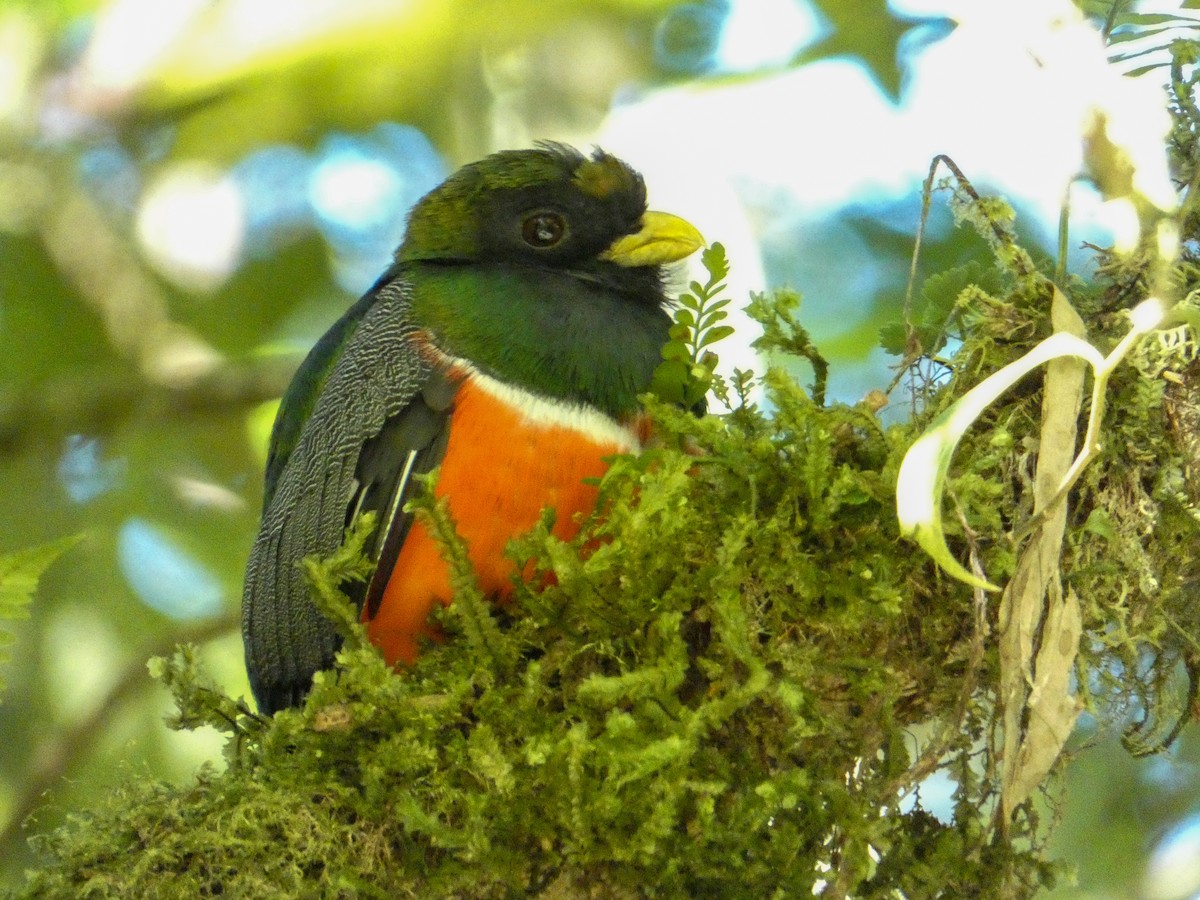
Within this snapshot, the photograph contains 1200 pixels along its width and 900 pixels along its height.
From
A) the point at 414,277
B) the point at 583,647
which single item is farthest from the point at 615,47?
the point at 583,647

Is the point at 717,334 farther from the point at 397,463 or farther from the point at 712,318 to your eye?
the point at 397,463

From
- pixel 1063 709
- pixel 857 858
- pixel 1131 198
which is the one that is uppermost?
pixel 1131 198

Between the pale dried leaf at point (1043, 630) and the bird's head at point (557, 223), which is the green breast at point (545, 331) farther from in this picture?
the pale dried leaf at point (1043, 630)

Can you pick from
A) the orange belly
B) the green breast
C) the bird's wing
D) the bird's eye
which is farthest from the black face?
the orange belly

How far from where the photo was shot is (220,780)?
312 cm

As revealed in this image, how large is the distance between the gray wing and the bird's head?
1.25 ft

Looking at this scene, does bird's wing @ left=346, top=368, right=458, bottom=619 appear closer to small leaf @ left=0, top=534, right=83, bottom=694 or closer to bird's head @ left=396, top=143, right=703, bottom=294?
bird's head @ left=396, top=143, right=703, bottom=294

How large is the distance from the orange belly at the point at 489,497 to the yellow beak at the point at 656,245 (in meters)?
0.80

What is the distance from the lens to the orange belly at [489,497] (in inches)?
142

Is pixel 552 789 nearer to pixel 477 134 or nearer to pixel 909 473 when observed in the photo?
pixel 909 473

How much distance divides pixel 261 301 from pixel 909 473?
5458 mm

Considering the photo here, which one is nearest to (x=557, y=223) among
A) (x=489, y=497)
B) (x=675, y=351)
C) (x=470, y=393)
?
(x=470, y=393)

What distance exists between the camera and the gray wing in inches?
153

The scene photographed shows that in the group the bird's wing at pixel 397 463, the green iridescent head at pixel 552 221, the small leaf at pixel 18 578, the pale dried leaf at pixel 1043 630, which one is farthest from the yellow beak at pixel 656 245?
the small leaf at pixel 18 578
